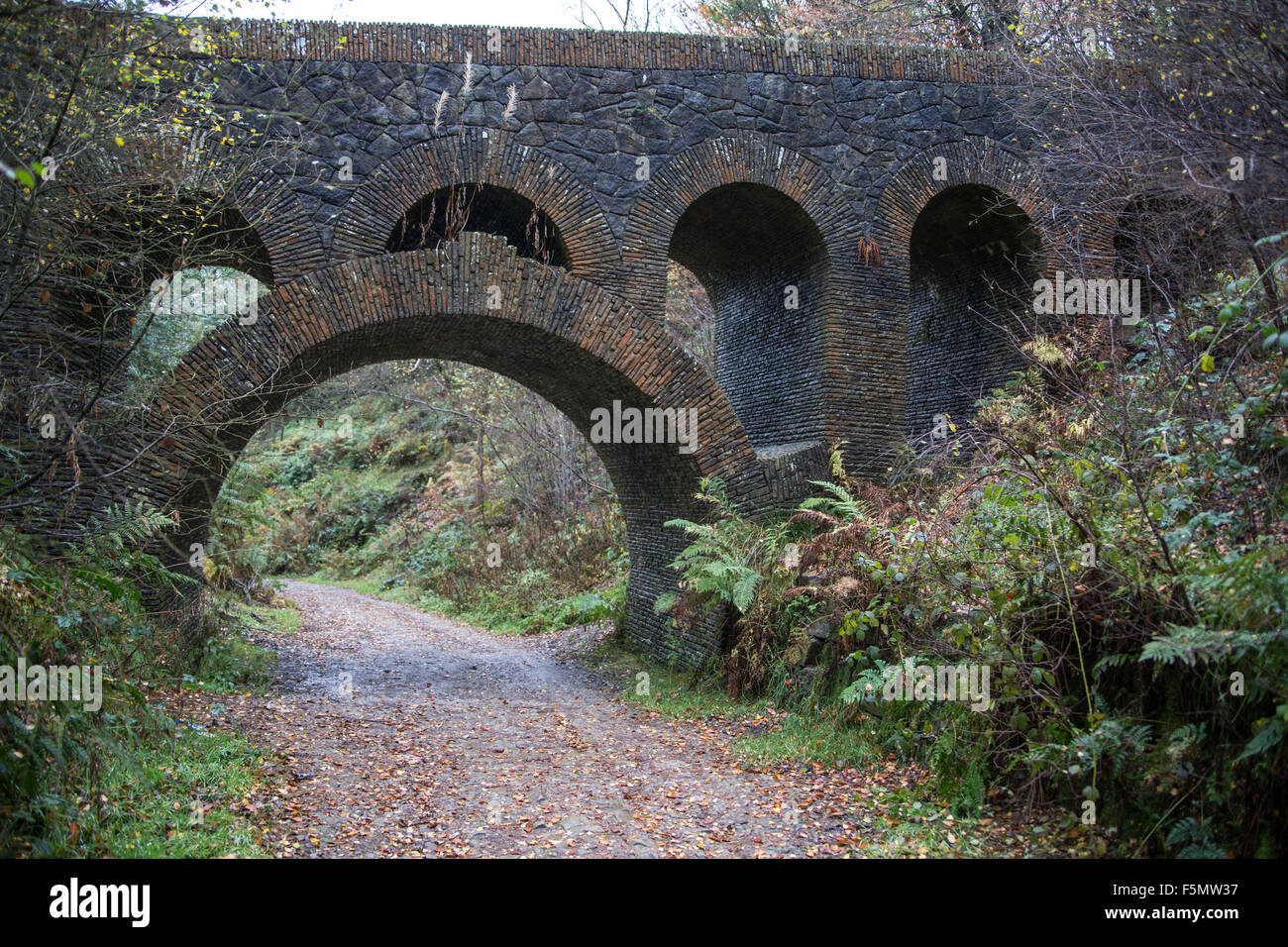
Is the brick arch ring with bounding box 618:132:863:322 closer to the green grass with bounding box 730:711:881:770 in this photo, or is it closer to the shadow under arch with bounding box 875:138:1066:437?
the shadow under arch with bounding box 875:138:1066:437

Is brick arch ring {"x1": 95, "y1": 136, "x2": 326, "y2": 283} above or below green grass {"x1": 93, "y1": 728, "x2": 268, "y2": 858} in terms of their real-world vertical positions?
above

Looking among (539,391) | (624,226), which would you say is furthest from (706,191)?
(539,391)

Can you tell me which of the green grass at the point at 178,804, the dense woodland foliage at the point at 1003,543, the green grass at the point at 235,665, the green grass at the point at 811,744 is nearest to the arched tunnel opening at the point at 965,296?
the dense woodland foliage at the point at 1003,543

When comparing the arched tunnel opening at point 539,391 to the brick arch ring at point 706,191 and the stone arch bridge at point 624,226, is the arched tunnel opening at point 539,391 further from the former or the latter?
the brick arch ring at point 706,191

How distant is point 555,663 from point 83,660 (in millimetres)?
7480

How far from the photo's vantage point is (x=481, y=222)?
37.3 ft

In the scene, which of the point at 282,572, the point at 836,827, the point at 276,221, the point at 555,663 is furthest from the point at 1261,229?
the point at 282,572

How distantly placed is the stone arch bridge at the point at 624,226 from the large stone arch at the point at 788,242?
0.03 meters

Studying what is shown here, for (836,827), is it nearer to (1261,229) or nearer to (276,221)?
(1261,229)

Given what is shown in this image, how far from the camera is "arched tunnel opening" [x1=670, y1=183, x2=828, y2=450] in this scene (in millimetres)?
11094

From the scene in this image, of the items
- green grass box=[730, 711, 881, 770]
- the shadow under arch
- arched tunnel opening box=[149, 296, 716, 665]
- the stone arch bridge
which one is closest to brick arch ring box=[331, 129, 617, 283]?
the stone arch bridge

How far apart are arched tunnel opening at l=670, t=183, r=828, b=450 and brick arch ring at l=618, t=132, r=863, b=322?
155 mm

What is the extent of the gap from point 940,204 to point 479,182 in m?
5.83
